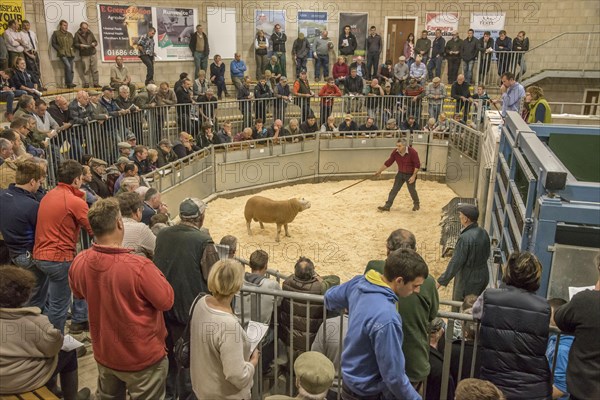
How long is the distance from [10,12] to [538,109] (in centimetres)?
1081

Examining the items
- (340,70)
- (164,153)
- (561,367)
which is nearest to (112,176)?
(164,153)

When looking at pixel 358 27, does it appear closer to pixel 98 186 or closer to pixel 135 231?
pixel 98 186

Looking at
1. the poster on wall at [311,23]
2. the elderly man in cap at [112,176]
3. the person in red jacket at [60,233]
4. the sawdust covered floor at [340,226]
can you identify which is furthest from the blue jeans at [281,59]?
the person in red jacket at [60,233]

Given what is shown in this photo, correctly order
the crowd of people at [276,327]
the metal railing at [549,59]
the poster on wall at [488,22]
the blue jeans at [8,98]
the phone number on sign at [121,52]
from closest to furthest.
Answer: the crowd of people at [276,327]
the blue jeans at [8,98]
the phone number on sign at [121,52]
the metal railing at [549,59]
the poster on wall at [488,22]

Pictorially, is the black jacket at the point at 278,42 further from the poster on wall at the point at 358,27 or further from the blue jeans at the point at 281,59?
the poster on wall at the point at 358,27

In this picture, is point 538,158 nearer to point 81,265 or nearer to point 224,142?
point 81,265

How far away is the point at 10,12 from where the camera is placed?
1173 centimetres

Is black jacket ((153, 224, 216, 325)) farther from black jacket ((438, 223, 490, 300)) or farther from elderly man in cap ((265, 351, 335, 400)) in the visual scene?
black jacket ((438, 223, 490, 300))

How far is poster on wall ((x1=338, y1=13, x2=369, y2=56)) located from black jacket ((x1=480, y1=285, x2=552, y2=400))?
14550 millimetres

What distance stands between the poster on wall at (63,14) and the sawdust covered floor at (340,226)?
6.03 meters

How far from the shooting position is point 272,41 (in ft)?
51.6

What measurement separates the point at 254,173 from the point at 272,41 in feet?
18.6

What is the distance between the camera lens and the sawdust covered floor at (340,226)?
8.34 m

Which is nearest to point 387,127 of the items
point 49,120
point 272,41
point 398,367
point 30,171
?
point 272,41
